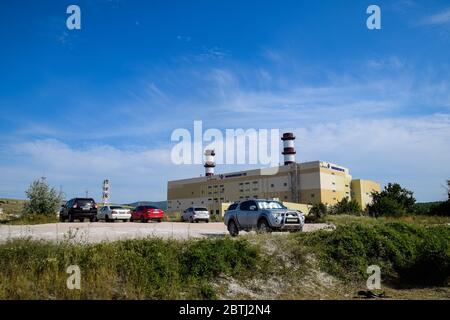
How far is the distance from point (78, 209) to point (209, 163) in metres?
70.6

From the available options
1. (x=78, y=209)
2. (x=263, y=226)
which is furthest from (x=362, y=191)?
(x=263, y=226)

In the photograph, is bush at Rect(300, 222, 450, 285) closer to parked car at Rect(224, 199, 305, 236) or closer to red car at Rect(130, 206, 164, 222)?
parked car at Rect(224, 199, 305, 236)

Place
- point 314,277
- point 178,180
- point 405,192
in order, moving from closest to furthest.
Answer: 1. point 314,277
2. point 405,192
3. point 178,180

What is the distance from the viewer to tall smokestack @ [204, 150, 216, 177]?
101 m

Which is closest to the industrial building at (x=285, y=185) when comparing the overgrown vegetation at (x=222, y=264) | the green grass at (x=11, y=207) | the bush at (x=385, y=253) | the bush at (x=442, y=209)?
the bush at (x=442, y=209)

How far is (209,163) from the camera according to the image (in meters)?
102

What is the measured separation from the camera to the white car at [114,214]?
3719 centimetres

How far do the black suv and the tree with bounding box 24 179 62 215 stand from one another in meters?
4.96

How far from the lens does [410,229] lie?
16594mm

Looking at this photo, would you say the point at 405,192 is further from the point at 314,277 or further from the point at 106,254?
the point at 106,254

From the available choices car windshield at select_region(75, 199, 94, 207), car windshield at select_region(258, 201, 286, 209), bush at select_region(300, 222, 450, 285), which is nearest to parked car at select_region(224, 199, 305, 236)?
car windshield at select_region(258, 201, 286, 209)

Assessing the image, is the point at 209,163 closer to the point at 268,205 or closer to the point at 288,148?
the point at 288,148
